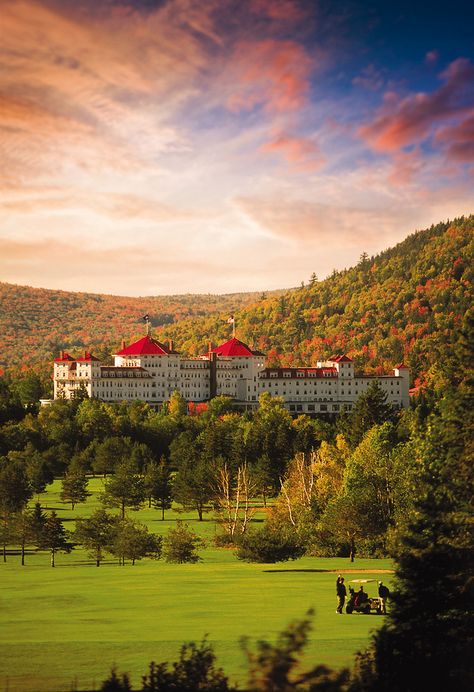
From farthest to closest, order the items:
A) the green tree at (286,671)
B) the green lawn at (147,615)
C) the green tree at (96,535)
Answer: the green tree at (96,535)
the green lawn at (147,615)
the green tree at (286,671)

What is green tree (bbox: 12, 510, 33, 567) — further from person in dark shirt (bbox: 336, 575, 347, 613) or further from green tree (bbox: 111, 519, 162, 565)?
person in dark shirt (bbox: 336, 575, 347, 613)

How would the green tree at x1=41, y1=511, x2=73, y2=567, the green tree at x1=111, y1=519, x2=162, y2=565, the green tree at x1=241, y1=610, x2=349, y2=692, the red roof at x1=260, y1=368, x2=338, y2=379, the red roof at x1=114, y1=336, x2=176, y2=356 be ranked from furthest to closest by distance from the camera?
the red roof at x1=260, y1=368, x2=338, y2=379 → the red roof at x1=114, y1=336, x2=176, y2=356 → the green tree at x1=41, y1=511, x2=73, y2=567 → the green tree at x1=111, y1=519, x2=162, y2=565 → the green tree at x1=241, y1=610, x2=349, y2=692

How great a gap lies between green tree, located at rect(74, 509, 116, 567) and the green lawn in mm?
2930

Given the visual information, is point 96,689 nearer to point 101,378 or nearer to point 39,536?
point 39,536

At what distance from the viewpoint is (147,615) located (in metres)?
33.1

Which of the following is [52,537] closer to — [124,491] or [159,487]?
[124,491]

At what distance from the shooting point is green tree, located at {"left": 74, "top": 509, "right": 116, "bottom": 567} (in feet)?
179

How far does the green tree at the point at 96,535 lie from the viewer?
54.5m

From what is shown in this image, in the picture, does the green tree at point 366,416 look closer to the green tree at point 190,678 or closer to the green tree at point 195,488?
the green tree at point 195,488

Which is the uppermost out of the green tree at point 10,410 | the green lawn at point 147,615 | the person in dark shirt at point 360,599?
the green tree at point 10,410

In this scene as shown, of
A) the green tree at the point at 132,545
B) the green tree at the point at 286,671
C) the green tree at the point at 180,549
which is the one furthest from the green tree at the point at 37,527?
the green tree at the point at 286,671

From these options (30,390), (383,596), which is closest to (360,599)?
(383,596)

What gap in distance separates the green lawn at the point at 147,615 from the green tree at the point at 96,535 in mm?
2930

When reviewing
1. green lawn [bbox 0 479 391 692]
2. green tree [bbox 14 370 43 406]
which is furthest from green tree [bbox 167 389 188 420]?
green lawn [bbox 0 479 391 692]
